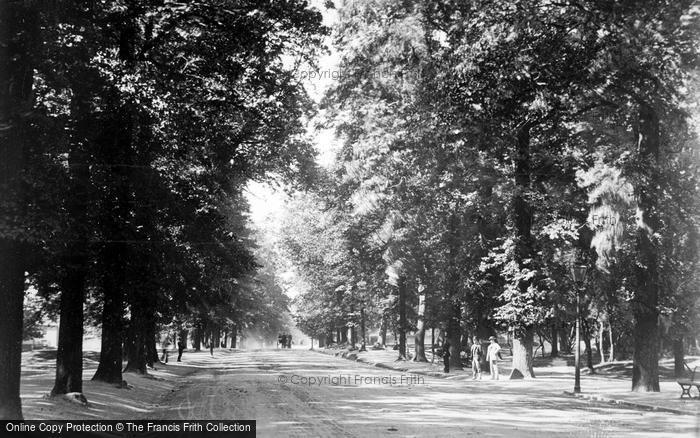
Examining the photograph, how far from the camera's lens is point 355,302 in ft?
173

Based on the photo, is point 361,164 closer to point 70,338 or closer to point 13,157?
point 70,338

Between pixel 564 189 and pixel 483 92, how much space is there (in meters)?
13.1

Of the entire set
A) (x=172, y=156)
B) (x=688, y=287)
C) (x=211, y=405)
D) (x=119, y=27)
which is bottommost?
(x=211, y=405)

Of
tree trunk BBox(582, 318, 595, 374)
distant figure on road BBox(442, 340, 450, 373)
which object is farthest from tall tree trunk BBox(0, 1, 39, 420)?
tree trunk BBox(582, 318, 595, 374)

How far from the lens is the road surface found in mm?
11906

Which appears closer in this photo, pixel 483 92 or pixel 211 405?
pixel 483 92

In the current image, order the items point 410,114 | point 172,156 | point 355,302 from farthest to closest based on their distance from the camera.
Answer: point 355,302 < point 410,114 < point 172,156

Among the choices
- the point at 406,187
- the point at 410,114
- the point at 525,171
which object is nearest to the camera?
the point at 410,114

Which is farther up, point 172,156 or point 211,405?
point 172,156

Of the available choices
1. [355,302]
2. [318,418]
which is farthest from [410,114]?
[355,302]

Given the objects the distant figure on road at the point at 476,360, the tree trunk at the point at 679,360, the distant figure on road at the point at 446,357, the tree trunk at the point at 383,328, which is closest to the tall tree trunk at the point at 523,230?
the distant figure on road at the point at 476,360

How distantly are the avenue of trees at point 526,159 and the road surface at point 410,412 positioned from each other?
512 centimetres

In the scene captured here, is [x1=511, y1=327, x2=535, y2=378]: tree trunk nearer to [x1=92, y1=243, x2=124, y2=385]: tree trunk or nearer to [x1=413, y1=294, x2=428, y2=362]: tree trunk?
[x1=413, y1=294, x2=428, y2=362]: tree trunk

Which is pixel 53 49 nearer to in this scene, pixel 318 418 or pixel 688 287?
pixel 318 418
